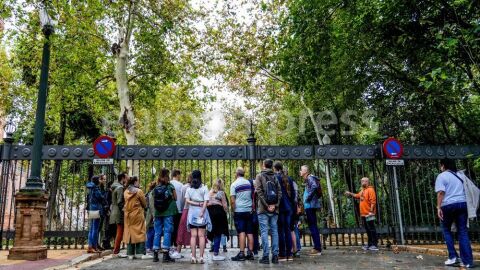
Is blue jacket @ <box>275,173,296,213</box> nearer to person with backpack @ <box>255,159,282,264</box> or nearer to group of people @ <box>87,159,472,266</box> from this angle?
group of people @ <box>87,159,472,266</box>

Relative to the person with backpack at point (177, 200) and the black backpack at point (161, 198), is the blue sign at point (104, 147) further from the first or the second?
the black backpack at point (161, 198)

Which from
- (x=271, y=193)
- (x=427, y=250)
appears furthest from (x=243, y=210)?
(x=427, y=250)

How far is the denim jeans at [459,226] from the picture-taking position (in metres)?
6.16

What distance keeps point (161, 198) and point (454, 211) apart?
545 cm

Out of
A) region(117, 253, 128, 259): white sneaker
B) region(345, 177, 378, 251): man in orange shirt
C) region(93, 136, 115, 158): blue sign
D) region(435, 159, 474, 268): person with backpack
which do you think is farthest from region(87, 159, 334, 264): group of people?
region(435, 159, 474, 268): person with backpack

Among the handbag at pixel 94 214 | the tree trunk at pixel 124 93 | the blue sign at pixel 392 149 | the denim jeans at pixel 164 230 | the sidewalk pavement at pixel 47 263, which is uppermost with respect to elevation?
the tree trunk at pixel 124 93

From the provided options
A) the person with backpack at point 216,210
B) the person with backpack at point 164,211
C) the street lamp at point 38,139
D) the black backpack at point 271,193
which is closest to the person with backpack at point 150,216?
the person with backpack at point 164,211

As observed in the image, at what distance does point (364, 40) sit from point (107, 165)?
816cm

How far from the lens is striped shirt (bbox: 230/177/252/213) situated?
24.2 feet

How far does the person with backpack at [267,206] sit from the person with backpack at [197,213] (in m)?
1.11

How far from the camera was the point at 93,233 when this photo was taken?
845 centimetres

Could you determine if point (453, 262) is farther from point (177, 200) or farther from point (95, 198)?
point (95, 198)

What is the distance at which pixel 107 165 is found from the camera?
9547 millimetres

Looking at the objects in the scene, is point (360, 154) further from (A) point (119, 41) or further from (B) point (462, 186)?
(A) point (119, 41)
